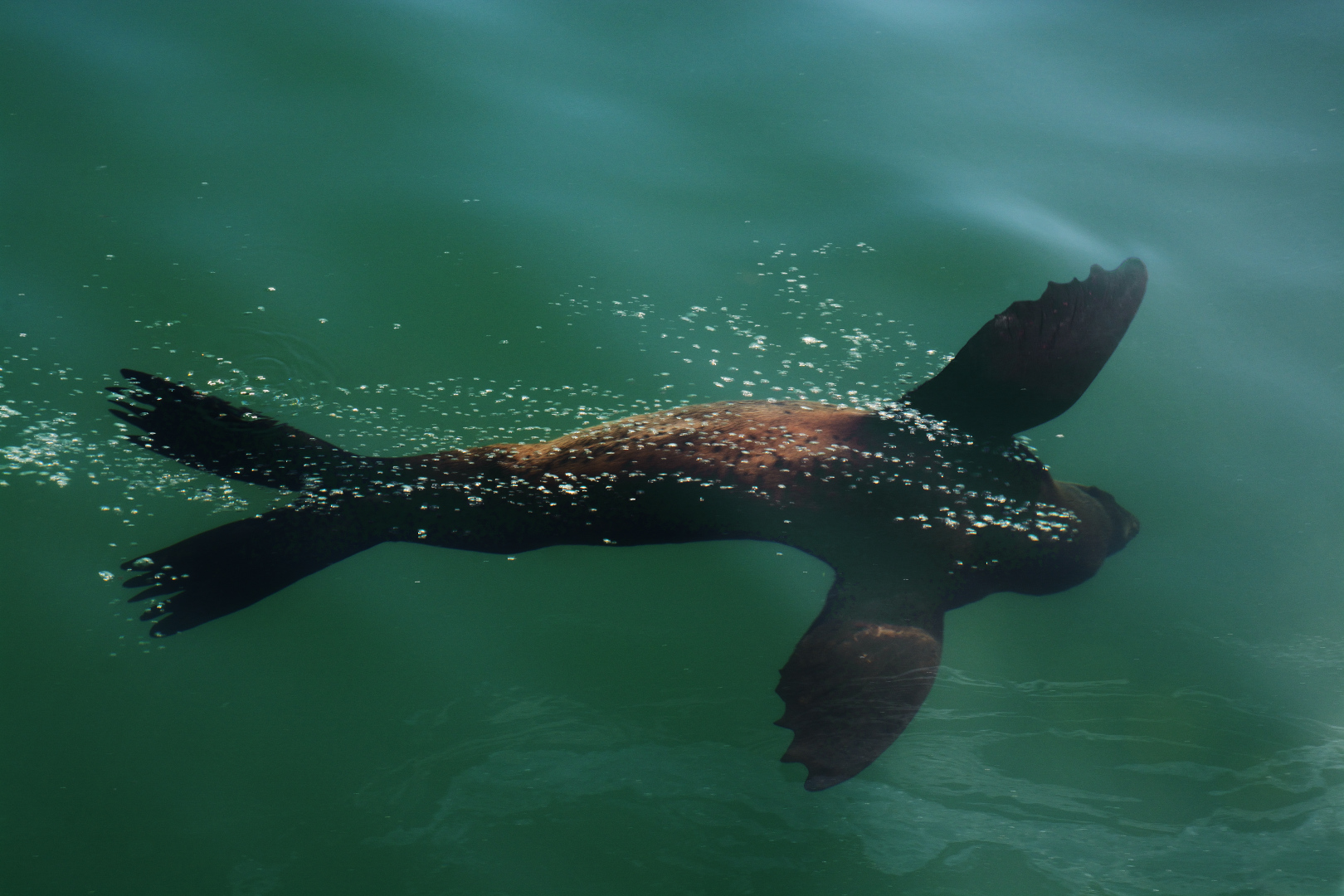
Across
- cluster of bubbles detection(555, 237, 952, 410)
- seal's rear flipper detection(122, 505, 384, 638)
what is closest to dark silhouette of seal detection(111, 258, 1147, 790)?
seal's rear flipper detection(122, 505, 384, 638)

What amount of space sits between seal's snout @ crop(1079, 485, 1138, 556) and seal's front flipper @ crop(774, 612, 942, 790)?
0.85 meters

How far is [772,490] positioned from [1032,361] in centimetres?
107

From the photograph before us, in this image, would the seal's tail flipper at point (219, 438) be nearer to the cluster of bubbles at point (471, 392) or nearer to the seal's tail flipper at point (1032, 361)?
the cluster of bubbles at point (471, 392)

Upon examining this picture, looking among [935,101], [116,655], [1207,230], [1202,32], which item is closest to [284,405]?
[116,655]

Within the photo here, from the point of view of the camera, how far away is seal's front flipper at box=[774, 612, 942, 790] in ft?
8.70

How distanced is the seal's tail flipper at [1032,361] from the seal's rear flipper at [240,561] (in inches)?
84.1

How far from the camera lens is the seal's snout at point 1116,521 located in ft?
11.3

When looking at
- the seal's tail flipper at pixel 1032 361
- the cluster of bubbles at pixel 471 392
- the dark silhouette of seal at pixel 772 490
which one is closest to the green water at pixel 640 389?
the cluster of bubbles at pixel 471 392

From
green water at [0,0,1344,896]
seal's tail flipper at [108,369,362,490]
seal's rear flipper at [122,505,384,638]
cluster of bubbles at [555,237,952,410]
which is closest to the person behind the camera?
green water at [0,0,1344,896]

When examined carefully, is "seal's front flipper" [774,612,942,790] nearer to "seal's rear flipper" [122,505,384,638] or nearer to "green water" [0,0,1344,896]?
"green water" [0,0,1344,896]

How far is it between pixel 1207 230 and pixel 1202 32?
2122 mm

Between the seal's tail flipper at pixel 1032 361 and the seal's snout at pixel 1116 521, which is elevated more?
the seal's tail flipper at pixel 1032 361

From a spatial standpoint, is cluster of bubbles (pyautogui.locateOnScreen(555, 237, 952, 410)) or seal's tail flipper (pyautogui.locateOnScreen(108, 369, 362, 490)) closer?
seal's tail flipper (pyautogui.locateOnScreen(108, 369, 362, 490))

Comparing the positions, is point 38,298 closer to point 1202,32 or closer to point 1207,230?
point 1207,230
